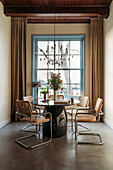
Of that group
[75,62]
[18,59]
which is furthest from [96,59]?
[18,59]

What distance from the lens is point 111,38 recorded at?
4.72 metres

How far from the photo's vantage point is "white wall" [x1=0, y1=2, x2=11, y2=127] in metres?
4.74

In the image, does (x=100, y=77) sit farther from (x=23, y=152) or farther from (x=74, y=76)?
(x=23, y=152)

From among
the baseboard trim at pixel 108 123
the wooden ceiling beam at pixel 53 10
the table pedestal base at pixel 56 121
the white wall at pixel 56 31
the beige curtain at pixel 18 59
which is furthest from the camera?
the white wall at pixel 56 31

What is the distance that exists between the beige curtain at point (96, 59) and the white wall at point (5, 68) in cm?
275

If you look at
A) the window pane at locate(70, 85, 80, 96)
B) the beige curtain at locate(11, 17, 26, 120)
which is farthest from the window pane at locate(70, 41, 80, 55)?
the beige curtain at locate(11, 17, 26, 120)

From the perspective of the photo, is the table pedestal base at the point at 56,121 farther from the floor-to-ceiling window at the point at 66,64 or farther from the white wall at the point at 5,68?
the floor-to-ceiling window at the point at 66,64

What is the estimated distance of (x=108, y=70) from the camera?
4977 millimetres

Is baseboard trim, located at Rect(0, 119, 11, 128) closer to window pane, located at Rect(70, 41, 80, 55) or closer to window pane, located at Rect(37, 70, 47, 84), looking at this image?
window pane, located at Rect(37, 70, 47, 84)

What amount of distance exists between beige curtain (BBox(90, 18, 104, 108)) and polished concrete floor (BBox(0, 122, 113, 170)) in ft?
6.88

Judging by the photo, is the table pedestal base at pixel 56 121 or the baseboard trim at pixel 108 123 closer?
the table pedestal base at pixel 56 121

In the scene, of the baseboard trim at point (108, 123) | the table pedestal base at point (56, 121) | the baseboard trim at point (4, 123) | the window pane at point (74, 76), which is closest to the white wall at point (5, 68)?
the baseboard trim at point (4, 123)

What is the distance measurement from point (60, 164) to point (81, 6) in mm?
4577

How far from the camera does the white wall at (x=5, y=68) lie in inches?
187
